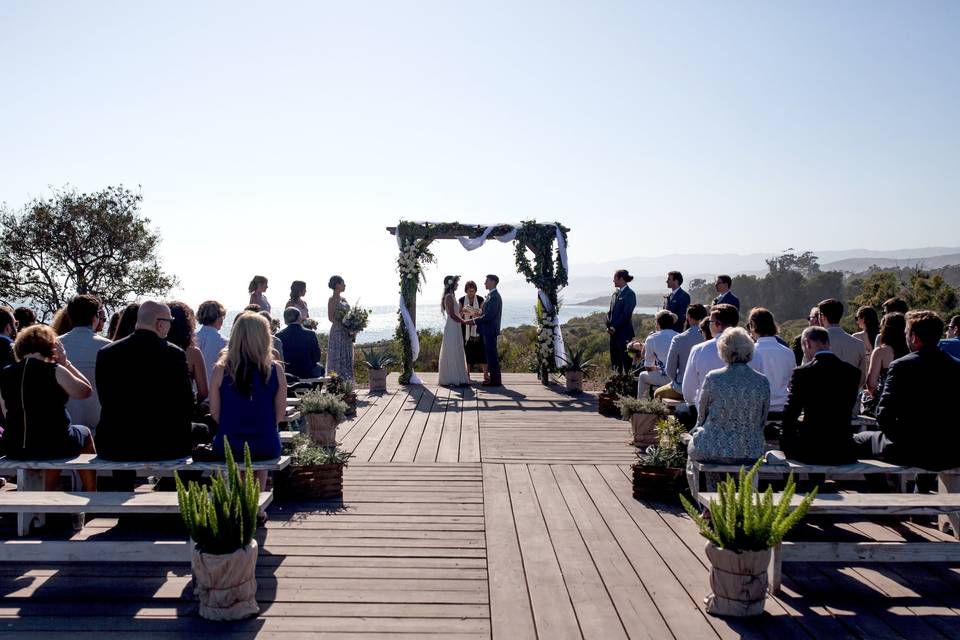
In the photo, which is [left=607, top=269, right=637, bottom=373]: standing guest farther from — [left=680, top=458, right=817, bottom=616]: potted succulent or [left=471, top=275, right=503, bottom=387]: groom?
[left=680, top=458, right=817, bottom=616]: potted succulent

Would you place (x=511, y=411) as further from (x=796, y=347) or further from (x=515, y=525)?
(x=515, y=525)

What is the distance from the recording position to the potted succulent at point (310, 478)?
5129 millimetres

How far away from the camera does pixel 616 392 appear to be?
9.02 meters

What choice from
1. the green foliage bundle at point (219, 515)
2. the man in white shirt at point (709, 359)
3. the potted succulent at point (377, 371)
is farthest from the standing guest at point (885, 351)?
the potted succulent at point (377, 371)

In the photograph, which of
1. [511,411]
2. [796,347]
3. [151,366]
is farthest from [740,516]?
[511,411]

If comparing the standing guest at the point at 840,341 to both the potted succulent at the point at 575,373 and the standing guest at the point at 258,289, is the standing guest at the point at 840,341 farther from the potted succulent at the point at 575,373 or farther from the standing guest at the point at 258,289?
the standing guest at the point at 258,289

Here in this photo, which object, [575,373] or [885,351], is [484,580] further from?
[575,373]

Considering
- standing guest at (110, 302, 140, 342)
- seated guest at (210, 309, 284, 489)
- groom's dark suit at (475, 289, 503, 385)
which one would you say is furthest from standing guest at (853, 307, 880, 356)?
standing guest at (110, 302, 140, 342)

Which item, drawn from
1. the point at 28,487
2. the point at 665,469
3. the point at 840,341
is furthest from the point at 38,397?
the point at 840,341

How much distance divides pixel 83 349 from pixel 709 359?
174 inches

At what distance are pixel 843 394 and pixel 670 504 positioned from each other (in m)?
1.44

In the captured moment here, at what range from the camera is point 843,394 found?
432 centimetres

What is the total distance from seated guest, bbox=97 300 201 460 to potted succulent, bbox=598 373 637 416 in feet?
18.5

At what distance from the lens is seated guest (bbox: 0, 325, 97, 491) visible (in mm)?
4254
